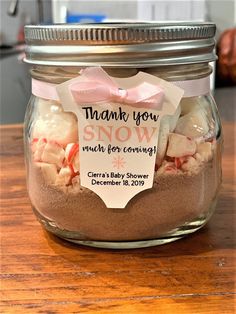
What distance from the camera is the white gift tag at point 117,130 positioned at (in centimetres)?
41

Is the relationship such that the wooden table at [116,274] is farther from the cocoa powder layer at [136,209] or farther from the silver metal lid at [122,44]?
the silver metal lid at [122,44]

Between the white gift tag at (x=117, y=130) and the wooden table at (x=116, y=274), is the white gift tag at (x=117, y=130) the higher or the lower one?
the higher one

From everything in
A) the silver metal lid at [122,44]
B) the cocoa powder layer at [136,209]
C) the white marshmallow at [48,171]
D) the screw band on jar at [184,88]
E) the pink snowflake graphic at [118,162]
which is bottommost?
the cocoa powder layer at [136,209]

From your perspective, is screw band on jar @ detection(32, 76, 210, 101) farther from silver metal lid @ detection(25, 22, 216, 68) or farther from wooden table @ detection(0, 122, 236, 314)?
wooden table @ detection(0, 122, 236, 314)

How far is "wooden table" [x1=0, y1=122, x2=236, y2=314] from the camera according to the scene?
37cm

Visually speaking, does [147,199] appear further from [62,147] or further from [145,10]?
[145,10]

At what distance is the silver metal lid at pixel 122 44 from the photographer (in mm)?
398

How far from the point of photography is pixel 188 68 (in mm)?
434

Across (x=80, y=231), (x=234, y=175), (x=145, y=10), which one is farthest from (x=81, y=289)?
(x=145, y=10)

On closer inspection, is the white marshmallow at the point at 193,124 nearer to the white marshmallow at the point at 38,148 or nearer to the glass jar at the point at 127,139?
the glass jar at the point at 127,139

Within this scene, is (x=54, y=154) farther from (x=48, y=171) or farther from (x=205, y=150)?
(x=205, y=150)

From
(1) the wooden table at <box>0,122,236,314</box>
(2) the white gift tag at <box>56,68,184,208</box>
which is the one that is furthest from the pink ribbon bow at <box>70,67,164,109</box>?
(1) the wooden table at <box>0,122,236,314</box>

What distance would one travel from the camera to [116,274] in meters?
0.41

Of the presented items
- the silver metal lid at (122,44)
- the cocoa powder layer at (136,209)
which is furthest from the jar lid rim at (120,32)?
the cocoa powder layer at (136,209)
